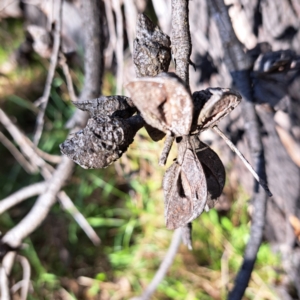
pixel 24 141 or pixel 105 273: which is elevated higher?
pixel 24 141

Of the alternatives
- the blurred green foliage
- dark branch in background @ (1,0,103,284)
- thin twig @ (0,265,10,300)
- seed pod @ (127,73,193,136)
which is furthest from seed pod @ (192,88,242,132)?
the blurred green foliage

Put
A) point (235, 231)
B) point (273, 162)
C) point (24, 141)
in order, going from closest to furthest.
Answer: point (273, 162)
point (24, 141)
point (235, 231)

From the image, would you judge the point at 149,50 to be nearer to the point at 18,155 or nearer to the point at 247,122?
the point at 247,122

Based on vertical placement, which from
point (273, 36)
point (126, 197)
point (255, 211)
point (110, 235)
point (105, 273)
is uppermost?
point (273, 36)

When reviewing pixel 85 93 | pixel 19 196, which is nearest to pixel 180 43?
pixel 85 93

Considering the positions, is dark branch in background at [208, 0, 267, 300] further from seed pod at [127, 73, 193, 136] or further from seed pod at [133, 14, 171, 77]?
seed pod at [127, 73, 193, 136]

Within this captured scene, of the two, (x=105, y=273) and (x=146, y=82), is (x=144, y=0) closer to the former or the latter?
(x=146, y=82)

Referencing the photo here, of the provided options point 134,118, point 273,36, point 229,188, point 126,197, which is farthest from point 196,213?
point 126,197
